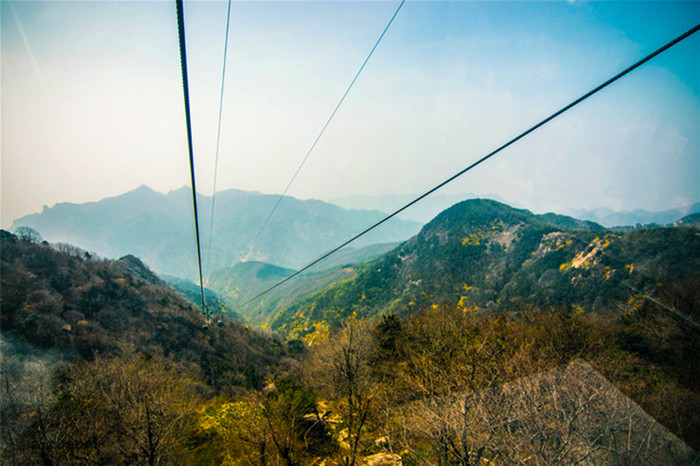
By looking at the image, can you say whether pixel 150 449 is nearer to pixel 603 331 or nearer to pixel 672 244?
pixel 603 331

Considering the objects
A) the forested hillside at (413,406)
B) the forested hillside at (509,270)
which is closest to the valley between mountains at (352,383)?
the forested hillside at (413,406)

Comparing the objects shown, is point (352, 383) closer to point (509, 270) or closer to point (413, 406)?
point (413, 406)

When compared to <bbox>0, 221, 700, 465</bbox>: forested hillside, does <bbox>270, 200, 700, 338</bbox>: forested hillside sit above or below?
below

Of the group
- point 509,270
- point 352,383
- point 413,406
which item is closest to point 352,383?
point 352,383

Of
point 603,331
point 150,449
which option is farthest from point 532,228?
point 150,449

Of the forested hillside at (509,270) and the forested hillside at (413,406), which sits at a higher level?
the forested hillside at (413,406)

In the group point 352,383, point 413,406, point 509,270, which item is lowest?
point 509,270

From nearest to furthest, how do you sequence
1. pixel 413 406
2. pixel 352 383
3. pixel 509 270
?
pixel 413 406, pixel 352 383, pixel 509 270

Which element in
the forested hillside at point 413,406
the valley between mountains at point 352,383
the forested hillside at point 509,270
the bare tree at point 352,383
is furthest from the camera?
the forested hillside at point 509,270

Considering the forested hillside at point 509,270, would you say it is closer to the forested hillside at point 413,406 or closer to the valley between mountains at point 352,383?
the valley between mountains at point 352,383

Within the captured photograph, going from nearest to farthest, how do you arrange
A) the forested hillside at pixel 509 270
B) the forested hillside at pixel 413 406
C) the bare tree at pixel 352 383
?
the forested hillside at pixel 413 406
the bare tree at pixel 352 383
the forested hillside at pixel 509 270

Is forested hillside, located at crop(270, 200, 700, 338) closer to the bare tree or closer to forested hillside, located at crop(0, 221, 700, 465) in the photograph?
forested hillside, located at crop(0, 221, 700, 465)

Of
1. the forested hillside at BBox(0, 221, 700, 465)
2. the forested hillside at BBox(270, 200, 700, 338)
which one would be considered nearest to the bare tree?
the forested hillside at BBox(0, 221, 700, 465)

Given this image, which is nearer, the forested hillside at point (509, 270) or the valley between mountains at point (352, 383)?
the valley between mountains at point (352, 383)
